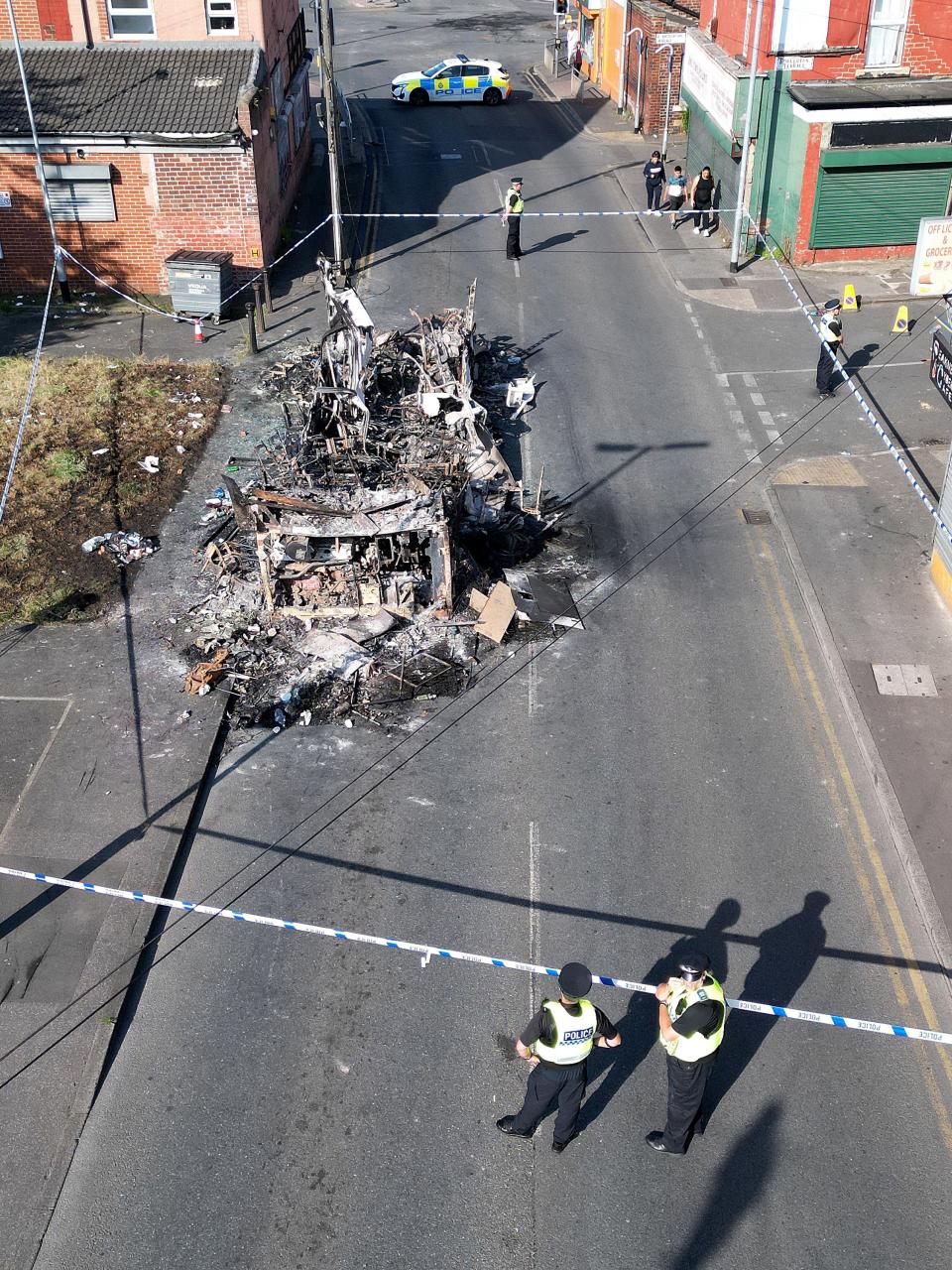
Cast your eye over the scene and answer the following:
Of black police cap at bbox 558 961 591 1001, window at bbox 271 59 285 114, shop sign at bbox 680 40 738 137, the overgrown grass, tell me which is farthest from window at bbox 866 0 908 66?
black police cap at bbox 558 961 591 1001

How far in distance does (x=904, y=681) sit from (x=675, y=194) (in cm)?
1811

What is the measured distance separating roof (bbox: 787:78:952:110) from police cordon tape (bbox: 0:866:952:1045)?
19.7 meters

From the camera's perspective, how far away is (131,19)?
23.2 m

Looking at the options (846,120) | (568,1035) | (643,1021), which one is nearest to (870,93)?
(846,120)

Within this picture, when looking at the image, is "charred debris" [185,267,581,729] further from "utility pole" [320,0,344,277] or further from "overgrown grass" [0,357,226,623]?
"utility pole" [320,0,344,277]

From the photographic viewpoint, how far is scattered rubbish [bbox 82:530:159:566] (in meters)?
14.8

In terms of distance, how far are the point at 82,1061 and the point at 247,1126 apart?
4.66 ft

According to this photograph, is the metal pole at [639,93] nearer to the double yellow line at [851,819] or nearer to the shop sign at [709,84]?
the shop sign at [709,84]

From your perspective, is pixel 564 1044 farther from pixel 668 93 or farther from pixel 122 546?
pixel 668 93

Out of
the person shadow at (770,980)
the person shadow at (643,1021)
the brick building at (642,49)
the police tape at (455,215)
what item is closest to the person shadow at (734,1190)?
the person shadow at (770,980)

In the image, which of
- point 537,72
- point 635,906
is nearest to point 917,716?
point 635,906

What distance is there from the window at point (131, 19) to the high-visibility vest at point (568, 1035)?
75.5 ft

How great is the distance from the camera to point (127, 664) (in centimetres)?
1277

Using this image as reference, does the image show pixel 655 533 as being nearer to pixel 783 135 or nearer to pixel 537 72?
pixel 783 135
